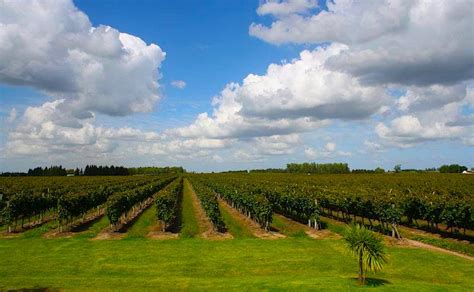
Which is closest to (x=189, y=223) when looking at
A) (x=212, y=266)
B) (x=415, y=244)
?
(x=212, y=266)

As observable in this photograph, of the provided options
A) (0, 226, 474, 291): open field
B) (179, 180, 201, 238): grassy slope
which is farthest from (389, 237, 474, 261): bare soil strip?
(179, 180, 201, 238): grassy slope

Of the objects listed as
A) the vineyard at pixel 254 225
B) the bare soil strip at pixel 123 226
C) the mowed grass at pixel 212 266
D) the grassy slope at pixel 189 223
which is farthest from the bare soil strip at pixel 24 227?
the grassy slope at pixel 189 223

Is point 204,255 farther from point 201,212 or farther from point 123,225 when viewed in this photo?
point 201,212

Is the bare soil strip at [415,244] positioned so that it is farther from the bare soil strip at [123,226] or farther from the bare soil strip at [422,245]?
the bare soil strip at [123,226]

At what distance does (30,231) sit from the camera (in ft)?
187

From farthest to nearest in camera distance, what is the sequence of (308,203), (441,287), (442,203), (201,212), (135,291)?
(201,212) → (308,203) → (442,203) → (135,291) → (441,287)

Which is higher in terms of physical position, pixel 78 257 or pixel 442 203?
pixel 442 203

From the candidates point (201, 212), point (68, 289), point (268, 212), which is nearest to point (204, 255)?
point (68, 289)

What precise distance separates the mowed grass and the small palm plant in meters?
1.39

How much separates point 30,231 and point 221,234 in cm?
2789

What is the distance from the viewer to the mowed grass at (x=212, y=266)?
2777cm

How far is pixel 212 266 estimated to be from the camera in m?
35.6

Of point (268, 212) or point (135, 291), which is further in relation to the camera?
point (268, 212)

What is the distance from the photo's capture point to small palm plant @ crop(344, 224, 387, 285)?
937 inches
